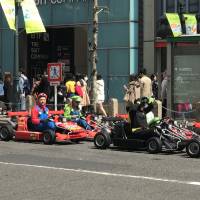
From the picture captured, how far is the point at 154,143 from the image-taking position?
13.8 m

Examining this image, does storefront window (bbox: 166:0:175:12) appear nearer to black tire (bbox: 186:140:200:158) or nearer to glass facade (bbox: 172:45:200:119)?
glass facade (bbox: 172:45:200:119)

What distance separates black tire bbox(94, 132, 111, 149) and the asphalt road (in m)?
0.19

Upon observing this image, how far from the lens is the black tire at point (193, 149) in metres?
12.9

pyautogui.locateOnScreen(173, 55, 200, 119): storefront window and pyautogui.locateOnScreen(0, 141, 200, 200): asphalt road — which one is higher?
pyautogui.locateOnScreen(173, 55, 200, 119): storefront window

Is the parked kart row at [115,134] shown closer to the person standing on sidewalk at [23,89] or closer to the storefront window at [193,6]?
the person standing on sidewalk at [23,89]

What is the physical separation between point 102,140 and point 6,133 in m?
3.34

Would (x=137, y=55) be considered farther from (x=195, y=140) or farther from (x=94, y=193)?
(x=94, y=193)

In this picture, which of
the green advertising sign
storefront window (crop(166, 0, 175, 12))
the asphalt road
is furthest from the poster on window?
the asphalt road

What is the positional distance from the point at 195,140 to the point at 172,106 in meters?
7.02

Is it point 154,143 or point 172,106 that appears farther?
point 172,106

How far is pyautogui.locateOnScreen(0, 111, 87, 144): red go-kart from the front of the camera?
15.6 metres

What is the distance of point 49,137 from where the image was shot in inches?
616

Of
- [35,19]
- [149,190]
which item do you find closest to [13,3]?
[35,19]

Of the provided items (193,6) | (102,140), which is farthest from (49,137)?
(193,6)
